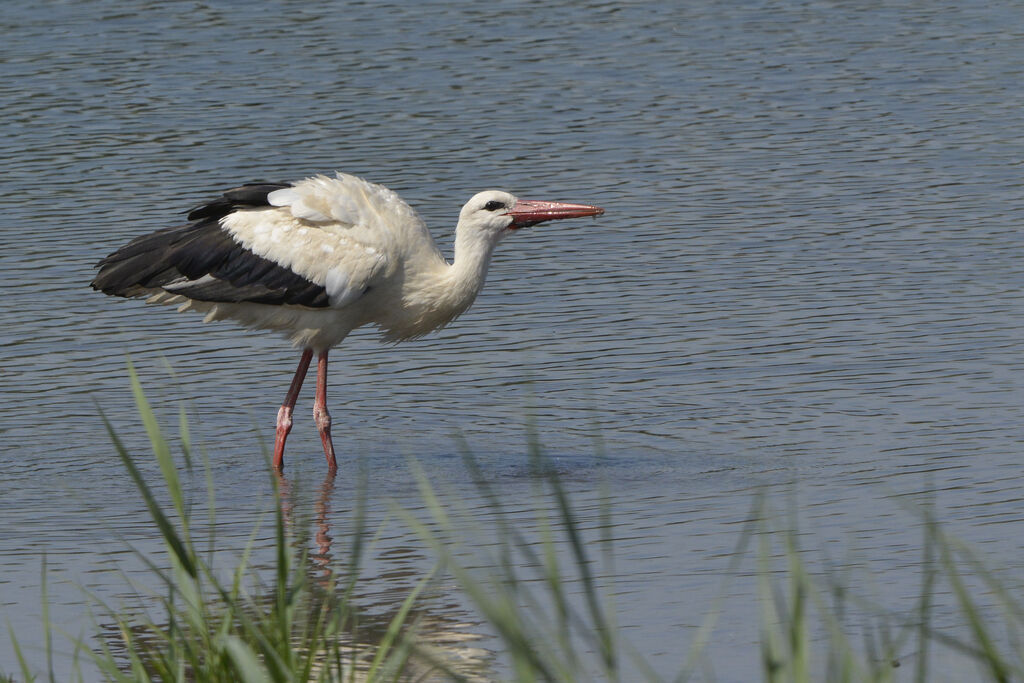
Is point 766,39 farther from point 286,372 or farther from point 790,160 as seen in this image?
point 286,372

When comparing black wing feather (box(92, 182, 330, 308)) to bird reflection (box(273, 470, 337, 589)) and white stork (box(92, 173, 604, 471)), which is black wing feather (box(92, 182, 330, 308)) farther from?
A: bird reflection (box(273, 470, 337, 589))

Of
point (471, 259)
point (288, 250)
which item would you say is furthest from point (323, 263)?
point (471, 259)

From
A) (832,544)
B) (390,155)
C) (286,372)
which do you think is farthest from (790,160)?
(832,544)

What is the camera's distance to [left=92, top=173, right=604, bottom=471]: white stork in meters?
9.88

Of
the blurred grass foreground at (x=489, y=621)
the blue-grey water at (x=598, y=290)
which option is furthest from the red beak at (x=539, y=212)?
the blurred grass foreground at (x=489, y=621)

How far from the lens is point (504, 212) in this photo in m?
9.99

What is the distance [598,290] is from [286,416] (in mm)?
3059

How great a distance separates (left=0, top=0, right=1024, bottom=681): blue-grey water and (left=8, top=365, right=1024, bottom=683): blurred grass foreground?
143 mm

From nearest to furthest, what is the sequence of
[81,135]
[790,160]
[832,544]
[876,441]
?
[832,544] → [876,441] → [790,160] → [81,135]

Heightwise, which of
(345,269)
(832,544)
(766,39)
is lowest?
(766,39)

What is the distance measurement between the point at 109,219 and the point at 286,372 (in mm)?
3674

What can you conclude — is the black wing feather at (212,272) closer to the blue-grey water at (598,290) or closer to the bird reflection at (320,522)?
the blue-grey water at (598,290)

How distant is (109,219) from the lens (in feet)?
47.2

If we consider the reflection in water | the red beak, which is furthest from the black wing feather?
the reflection in water
